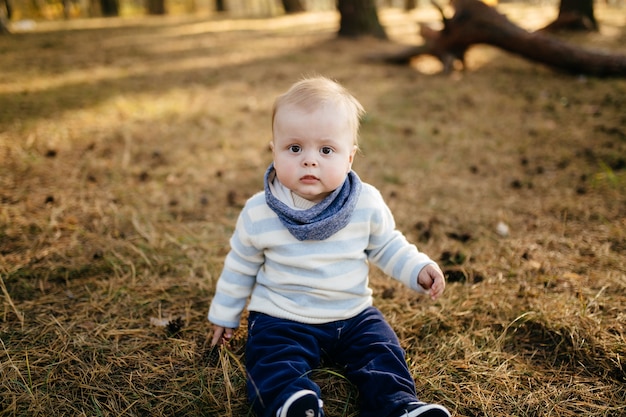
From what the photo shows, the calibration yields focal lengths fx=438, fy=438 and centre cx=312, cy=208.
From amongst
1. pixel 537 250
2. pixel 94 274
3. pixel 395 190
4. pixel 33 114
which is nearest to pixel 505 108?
pixel 395 190

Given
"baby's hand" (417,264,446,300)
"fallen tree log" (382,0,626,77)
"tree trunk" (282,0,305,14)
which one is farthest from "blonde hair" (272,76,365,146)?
"tree trunk" (282,0,305,14)

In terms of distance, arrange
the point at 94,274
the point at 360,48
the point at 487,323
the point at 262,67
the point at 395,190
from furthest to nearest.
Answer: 1. the point at 360,48
2. the point at 262,67
3. the point at 395,190
4. the point at 94,274
5. the point at 487,323

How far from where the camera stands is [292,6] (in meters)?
17.3

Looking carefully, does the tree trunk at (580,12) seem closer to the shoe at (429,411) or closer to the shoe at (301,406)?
the shoe at (429,411)

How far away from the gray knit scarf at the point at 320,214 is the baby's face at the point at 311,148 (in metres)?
0.07

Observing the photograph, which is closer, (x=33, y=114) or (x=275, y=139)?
(x=275, y=139)

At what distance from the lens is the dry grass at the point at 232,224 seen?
1836 mm

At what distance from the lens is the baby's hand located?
1.89 metres

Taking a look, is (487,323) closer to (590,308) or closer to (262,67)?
(590,308)

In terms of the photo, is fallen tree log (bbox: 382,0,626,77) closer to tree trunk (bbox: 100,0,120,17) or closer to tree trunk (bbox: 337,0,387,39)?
tree trunk (bbox: 337,0,387,39)

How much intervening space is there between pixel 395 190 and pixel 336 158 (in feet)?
6.32

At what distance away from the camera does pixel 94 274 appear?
253 centimetres

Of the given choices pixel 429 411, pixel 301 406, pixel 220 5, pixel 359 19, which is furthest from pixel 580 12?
pixel 220 5

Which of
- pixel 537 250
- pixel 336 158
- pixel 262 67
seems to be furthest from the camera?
pixel 262 67
